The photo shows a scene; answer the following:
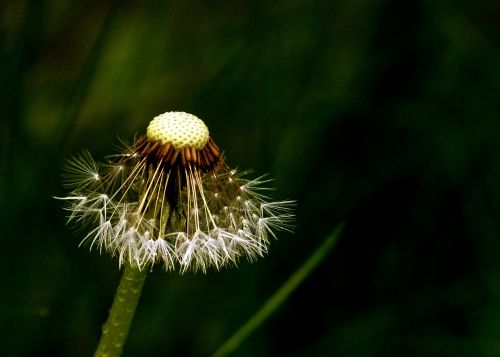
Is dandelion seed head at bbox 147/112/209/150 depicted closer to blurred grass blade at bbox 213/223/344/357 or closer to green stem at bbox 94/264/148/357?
green stem at bbox 94/264/148/357

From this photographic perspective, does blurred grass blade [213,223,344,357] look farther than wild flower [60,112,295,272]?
Yes

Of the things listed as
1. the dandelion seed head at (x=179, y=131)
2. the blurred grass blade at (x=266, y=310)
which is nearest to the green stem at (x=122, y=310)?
the dandelion seed head at (x=179, y=131)

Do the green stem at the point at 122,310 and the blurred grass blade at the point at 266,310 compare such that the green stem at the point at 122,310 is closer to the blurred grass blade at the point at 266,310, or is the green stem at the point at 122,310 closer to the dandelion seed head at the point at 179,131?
the dandelion seed head at the point at 179,131

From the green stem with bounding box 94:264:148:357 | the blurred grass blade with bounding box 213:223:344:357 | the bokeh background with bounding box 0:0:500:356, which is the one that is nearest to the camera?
the green stem with bounding box 94:264:148:357

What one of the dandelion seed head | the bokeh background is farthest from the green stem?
the bokeh background
